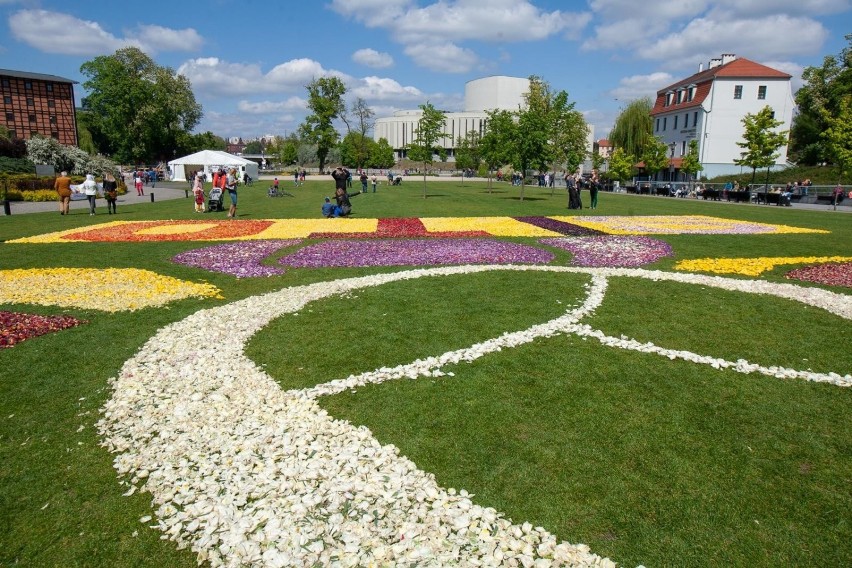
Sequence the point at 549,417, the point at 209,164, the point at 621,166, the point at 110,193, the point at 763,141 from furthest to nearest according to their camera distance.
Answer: the point at 621,166 → the point at 209,164 → the point at 763,141 → the point at 110,193 → the point at 549,417

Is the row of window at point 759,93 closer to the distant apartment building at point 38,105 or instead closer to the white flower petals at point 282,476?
the white flower petals at point 282,476

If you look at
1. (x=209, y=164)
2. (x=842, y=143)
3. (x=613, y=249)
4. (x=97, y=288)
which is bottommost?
(x=97, y=288)

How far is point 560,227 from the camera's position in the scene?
22.4 metres

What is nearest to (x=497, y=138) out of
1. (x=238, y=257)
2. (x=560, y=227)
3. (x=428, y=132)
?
(x=428, y=132)

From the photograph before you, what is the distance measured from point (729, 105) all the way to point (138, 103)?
87.4 meters

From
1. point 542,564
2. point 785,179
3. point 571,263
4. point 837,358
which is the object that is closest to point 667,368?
point 837,358

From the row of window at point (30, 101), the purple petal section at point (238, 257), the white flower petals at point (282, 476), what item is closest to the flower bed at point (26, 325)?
the white flower petals at point (282, 476)

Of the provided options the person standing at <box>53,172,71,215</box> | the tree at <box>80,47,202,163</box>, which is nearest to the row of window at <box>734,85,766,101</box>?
the person standing at <box>53,172,71,215</box>

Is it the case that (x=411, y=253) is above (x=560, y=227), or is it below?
below

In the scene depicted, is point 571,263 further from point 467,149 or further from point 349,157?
point 349,157

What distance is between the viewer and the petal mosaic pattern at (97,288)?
10656mm

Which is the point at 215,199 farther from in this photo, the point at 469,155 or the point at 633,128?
the point at 469,155

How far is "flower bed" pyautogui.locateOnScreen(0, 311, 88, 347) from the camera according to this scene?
8414mm

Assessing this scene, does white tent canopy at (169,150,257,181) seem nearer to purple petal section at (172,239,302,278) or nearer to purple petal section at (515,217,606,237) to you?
purple petal section at (515,217,606,237)
